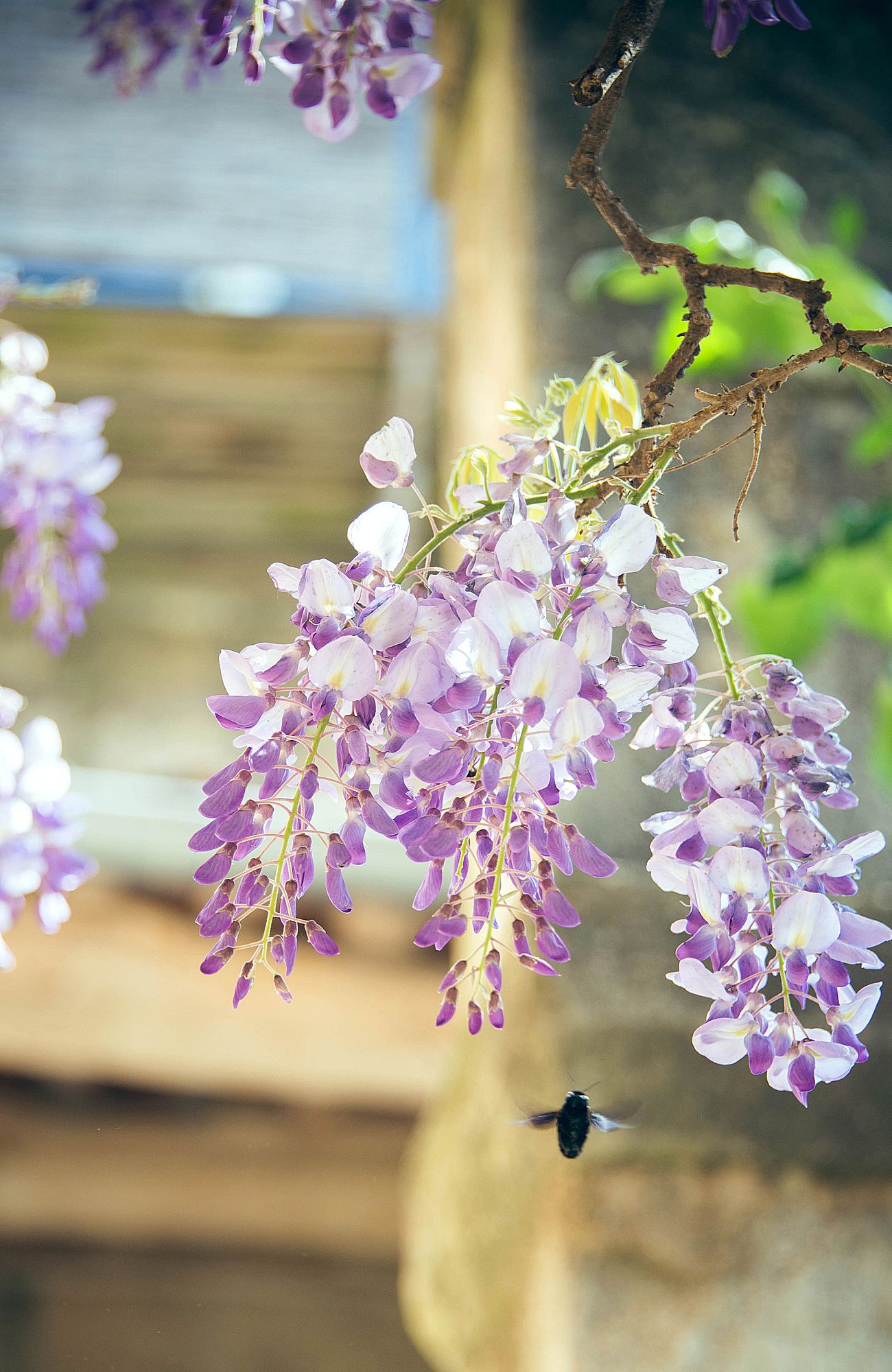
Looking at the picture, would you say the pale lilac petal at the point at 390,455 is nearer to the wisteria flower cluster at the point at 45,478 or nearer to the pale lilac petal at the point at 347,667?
the pale lilac petal at the point at 347,667

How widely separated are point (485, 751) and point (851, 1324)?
1.07 m

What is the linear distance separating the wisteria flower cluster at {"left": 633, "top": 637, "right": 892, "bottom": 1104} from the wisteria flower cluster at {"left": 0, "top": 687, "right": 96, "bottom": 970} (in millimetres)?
455

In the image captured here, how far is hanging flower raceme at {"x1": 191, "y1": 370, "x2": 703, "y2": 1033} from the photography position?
0.35m

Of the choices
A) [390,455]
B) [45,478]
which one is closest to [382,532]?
[390,455]

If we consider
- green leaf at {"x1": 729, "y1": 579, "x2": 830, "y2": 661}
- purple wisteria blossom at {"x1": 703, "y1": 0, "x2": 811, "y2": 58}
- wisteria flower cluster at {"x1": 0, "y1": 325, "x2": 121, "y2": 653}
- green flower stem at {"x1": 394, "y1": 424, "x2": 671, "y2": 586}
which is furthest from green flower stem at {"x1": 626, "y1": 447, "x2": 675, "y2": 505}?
green leaf at {"x1": 729, "y1": 579, "x2": 830, "y2": 661}

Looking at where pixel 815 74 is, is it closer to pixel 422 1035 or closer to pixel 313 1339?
pixel 422 1035

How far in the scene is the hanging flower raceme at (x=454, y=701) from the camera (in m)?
0.35

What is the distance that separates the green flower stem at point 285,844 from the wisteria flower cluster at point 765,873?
0.11 metres

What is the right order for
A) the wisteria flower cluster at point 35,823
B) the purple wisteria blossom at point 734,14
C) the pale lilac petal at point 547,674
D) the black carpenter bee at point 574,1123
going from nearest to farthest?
the pale lilac petal at point 547,674 → the purple wisteria blossom at point 734,14 → the black carpenter bee at point 574,1123 → the wisteria flower cluster at point 35,823

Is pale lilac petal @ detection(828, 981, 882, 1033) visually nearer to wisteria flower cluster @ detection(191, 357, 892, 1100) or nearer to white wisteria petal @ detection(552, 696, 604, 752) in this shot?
wisteria flower cluster @ detection(191, 357, 892, 1100)

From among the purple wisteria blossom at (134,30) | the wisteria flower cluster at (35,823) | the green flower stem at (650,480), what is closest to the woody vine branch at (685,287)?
the green flower stem at (650,480)

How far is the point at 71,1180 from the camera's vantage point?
2178 mm

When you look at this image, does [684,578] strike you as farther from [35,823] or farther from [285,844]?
[35,823]

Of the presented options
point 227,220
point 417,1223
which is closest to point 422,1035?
point 417,1223
